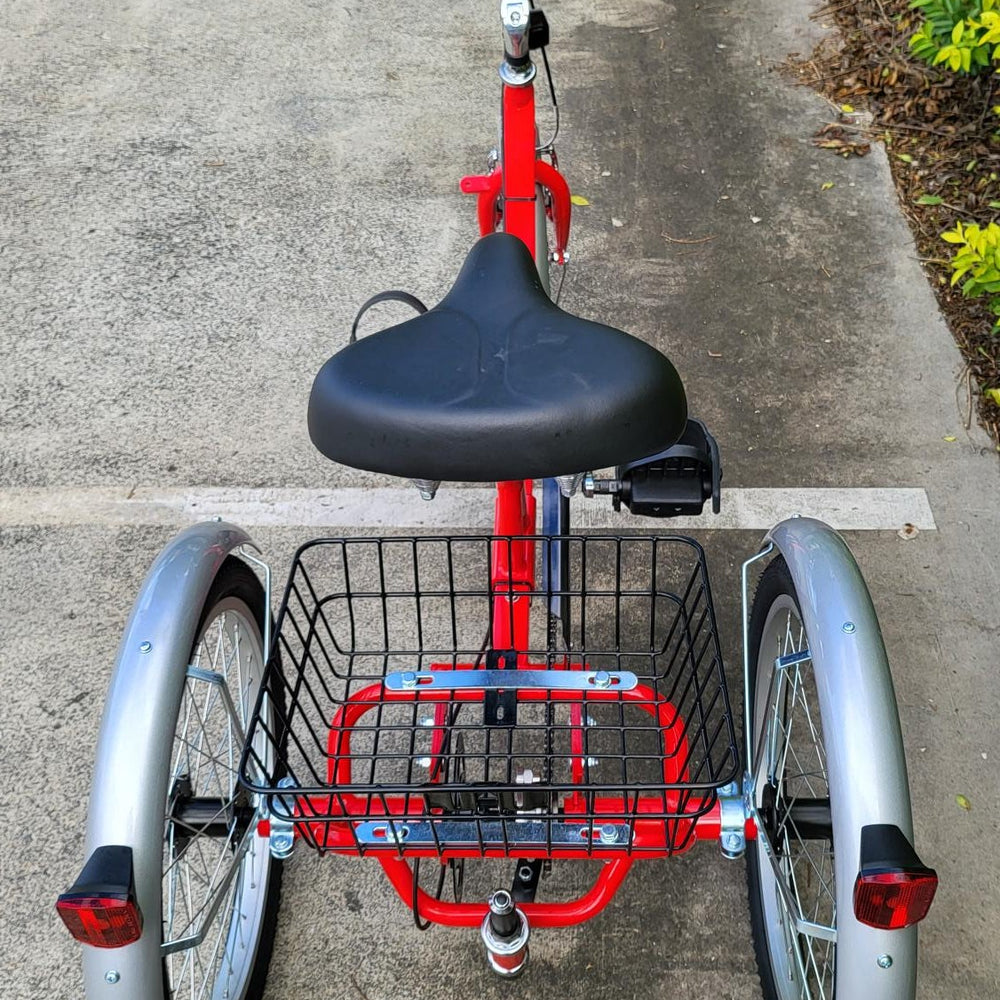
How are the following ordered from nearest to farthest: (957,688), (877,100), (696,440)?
(696,440), (957,688), (877,100)

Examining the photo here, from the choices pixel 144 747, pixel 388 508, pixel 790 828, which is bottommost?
pixel 388 508

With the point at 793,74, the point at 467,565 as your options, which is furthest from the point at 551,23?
the point at 467,565

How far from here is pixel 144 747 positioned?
49.9 inches

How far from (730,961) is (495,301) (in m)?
1.35

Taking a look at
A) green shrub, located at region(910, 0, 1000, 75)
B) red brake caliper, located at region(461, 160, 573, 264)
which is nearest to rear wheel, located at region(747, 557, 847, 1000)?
red brake caliper, located at region(461, 160, 573, 264)

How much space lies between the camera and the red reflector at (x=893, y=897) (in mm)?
1111

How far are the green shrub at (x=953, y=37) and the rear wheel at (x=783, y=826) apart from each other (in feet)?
8.59

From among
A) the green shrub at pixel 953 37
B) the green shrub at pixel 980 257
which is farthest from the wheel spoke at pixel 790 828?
the green shrub at pixel 953 37

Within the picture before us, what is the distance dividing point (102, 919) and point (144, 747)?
21 cm

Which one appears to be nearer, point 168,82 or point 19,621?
point 19,621

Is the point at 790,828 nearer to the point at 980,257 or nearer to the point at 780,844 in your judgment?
the point at 780,844

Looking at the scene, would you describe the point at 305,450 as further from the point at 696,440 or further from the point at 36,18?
the point at 36,18

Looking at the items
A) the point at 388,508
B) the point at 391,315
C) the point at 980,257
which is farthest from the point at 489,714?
the point at 980,257

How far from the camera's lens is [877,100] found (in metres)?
3.94
